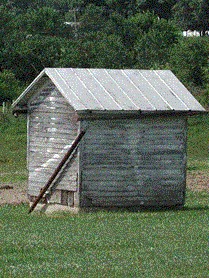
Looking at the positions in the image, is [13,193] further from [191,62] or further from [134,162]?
[191,62]

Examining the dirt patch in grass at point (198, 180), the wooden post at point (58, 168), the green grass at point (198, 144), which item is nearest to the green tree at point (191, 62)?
→ the green grass at point (198, 144)

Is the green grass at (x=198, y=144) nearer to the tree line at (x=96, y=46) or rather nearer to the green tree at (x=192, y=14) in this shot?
the tree line at (x=96, y=46)

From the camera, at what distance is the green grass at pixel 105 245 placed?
12298mm

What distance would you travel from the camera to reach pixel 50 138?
72.4ft

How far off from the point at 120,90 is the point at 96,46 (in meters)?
36.7

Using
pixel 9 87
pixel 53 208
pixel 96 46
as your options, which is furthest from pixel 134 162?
pixel 96 46

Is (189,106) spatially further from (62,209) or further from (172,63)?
(172,63)

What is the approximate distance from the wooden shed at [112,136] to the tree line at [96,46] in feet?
87.3

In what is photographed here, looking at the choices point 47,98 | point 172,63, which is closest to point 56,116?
point 47,98

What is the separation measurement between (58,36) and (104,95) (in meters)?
47.3

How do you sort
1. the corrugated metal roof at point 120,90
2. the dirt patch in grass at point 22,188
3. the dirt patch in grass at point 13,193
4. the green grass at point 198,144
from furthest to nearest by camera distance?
the green grass at point 198,144, the dirt patch in grass at point 22,188, the dirt patch in grass at point 13,193, the corrugated metal roof at point 120,90

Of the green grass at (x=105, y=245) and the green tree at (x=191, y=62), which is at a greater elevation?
the green grass at (x=105, y=245)

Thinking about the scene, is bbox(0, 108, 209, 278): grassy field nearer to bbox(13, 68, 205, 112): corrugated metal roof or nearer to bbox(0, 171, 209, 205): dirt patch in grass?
bbox(0, 171, 209, 205): dirt patch in grass

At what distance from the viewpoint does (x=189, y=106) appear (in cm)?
2164
